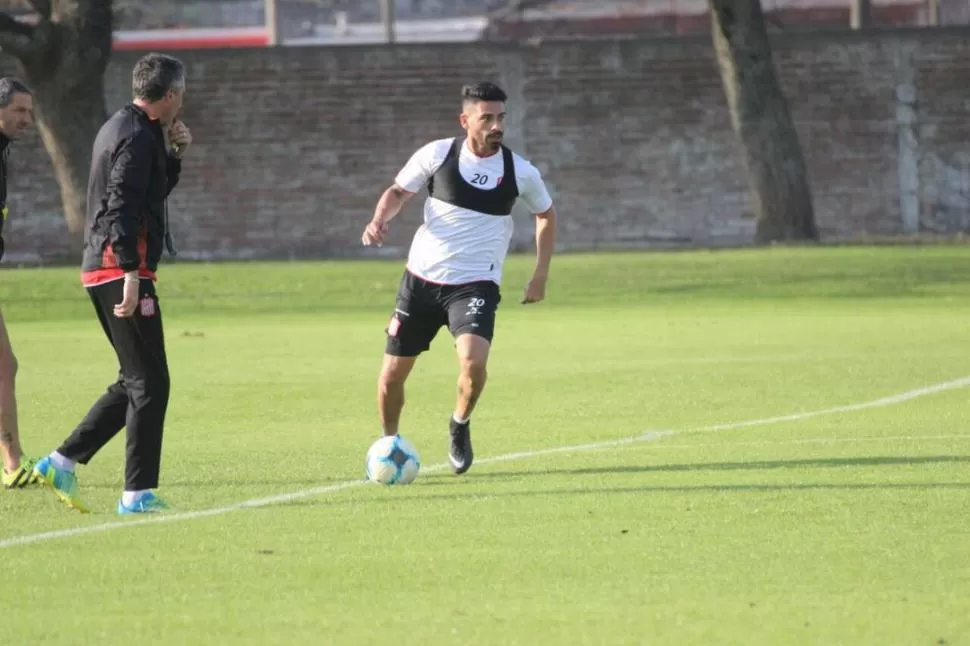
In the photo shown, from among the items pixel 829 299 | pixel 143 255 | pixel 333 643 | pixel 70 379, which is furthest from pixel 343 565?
pixel 829 299

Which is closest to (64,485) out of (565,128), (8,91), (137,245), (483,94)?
(137,245)

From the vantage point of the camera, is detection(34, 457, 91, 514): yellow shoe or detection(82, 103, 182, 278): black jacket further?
detection(34, 457, 91, 514): yellow shoe

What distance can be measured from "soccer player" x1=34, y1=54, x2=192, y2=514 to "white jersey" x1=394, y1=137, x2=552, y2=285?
72.7 inches

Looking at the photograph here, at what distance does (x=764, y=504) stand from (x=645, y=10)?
4755 centimetres

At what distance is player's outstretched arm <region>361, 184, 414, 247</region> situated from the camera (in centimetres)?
1095

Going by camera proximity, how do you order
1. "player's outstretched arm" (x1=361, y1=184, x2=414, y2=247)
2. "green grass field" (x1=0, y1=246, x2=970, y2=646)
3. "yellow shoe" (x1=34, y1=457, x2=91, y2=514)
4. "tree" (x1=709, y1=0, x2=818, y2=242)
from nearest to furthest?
"green grass field" (x1=0, y1=246, x2=970, y2=646), "yellow shoe" (x1=34, y1=457, x2=91, y2=514), "player's outstretched arm" (x1=361, y1=184, x2=414, y2=247), "tree" (x1=709, y1=0, x2=818, y2=242)

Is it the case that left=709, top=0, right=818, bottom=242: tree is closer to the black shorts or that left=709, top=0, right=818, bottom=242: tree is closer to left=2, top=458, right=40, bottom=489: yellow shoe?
the black shorts

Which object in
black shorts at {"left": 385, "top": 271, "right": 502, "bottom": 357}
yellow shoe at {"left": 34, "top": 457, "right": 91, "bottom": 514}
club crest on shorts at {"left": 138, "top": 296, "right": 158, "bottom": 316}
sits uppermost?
club crest on shorts at {"left": 138, "top": 296, "right": 158, "bottom": 316}

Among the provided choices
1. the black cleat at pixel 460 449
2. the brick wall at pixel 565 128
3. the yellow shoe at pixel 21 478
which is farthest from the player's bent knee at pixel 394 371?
the brick wall at pixel 565 128

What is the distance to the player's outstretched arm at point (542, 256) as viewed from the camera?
37.6 ft

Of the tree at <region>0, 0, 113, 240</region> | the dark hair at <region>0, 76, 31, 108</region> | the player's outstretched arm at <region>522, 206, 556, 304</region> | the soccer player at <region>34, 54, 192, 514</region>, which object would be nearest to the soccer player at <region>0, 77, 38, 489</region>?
the dark hair at <region>0, 76, 31, 108</region>

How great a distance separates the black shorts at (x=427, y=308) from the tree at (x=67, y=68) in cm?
2142

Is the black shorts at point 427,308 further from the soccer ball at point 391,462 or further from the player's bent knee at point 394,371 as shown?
the soccer ball at point 391,462

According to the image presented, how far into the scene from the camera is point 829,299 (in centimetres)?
2670
